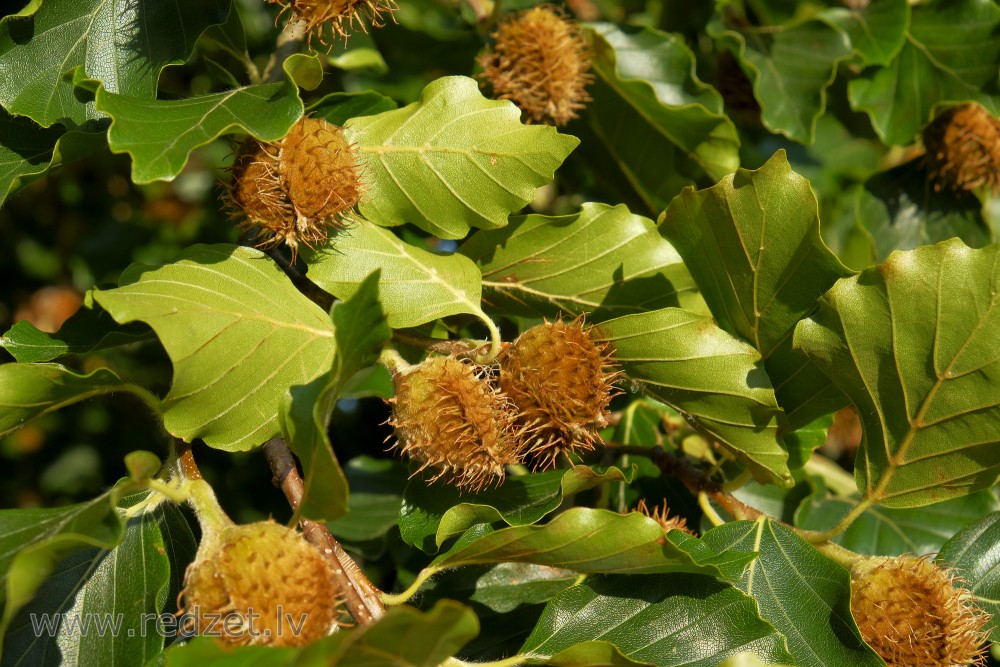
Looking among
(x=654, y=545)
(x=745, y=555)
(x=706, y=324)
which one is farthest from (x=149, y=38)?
(x=745, y=555)

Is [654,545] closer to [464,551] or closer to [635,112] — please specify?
[464,551]

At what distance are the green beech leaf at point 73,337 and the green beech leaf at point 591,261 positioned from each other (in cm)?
64

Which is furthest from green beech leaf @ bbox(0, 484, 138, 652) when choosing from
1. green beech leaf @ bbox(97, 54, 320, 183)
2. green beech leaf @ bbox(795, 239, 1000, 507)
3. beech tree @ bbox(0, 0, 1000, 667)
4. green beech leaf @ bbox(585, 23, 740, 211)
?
green beech leaf @ bbox(585, 23, 740, 211)

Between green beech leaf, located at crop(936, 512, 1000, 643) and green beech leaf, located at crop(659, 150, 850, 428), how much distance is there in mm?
372

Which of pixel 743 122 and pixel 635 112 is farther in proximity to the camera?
pixel 743 122

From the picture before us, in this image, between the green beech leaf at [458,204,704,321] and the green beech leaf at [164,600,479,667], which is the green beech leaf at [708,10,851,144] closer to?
the green beech leaf at [458,204,704,321]

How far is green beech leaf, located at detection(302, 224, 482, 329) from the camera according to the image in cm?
158

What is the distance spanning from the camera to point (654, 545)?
4.48 ft

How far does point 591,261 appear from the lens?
171cm

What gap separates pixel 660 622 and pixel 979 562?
709 mm

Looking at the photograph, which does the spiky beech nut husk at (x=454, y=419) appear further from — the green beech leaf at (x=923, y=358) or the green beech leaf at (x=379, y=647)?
the green beech leaf at (x=923, y=358)

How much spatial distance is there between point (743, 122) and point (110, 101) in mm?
2031

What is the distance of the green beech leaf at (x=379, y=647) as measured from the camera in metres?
1.00

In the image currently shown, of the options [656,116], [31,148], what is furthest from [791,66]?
[31,148]
